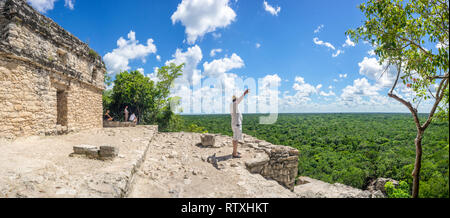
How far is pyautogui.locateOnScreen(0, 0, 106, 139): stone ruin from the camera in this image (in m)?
5.48

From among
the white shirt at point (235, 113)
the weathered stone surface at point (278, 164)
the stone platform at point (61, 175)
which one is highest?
the white shirt at point (235, 113)

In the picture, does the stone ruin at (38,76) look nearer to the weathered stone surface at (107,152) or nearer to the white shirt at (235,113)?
the weathered stone surface at (107,152)

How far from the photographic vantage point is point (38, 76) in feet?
21.1

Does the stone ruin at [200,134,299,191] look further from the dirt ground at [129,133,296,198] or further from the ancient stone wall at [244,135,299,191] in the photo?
the dirt ground at [129,133,296,198]

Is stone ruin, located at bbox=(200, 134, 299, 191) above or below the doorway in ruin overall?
below

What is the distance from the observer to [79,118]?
9.04 meters

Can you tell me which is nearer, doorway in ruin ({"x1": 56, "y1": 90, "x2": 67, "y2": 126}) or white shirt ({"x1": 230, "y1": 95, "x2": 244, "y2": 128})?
white shirt ({"x1": 230, "y1": 95, "x2": 244, "y2": 128})

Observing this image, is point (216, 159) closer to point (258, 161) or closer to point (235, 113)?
point (258, 161)

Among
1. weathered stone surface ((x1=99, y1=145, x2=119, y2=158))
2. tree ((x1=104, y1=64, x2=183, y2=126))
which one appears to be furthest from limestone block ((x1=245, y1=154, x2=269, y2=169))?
tree ((x1=104, y1=64, x2=183, y2=126))

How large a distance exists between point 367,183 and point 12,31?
19.3m

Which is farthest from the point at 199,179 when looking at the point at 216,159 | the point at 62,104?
the point at 62,104

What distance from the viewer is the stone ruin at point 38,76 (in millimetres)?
5480

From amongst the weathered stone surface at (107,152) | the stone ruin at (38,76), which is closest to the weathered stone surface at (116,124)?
the stone ruin at (38,76)
